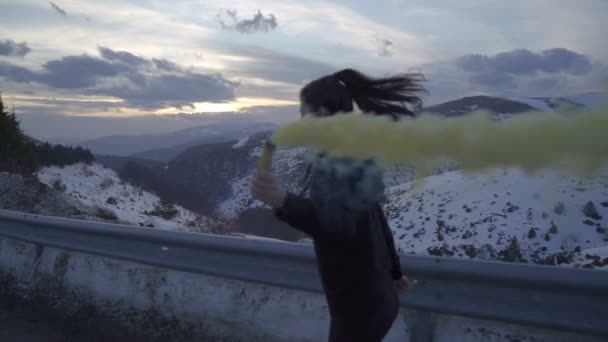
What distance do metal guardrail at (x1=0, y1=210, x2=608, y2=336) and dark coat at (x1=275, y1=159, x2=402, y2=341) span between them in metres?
0.79

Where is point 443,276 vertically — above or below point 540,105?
below

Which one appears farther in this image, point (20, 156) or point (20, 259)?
point (20, 156)

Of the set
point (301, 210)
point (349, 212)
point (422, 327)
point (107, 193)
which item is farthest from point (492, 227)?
point (107, 193)

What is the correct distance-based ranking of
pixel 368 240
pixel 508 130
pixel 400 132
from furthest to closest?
pixel 368 240 → pixel 400 132 → pixel 508 130

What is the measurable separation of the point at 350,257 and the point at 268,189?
0.55m

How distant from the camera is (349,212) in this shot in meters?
2.41

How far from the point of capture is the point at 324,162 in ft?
7.57

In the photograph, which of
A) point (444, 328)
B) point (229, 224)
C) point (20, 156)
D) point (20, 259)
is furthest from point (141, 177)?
point (444, 328)

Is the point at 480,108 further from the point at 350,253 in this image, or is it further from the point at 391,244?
the point at 391,244

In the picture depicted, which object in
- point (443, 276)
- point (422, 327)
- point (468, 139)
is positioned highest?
point (468, 139)

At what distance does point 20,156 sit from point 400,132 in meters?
19.4

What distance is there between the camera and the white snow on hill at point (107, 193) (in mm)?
9922

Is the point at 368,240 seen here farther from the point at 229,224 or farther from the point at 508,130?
the point at 229,224

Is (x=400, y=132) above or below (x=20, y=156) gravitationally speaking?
above
